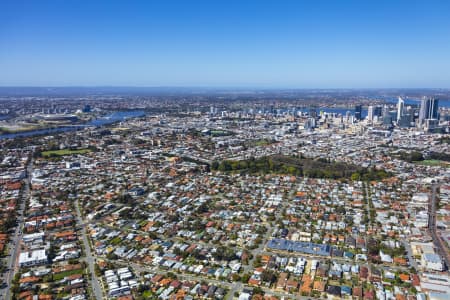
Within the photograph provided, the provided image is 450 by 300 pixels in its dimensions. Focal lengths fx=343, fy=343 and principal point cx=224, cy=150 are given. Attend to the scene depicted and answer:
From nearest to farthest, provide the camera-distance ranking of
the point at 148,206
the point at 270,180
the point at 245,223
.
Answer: the point at 245,223 → the point at 148,206 → the point at 270,180

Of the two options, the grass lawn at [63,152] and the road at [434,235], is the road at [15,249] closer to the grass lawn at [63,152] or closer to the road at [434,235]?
the grass lawn at [63,152]

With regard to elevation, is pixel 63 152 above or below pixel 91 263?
above

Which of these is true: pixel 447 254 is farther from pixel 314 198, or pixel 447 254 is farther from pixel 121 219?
pixel 121 219

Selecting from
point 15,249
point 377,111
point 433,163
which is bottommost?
point 15,249

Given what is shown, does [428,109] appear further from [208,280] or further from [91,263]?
[91,263]

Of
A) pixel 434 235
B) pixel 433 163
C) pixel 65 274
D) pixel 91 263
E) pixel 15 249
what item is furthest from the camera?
pixel 433 163

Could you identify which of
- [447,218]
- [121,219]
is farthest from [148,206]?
[447,218]

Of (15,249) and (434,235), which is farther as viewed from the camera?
(434,235)

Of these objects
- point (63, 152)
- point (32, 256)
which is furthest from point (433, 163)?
point (63, 152)

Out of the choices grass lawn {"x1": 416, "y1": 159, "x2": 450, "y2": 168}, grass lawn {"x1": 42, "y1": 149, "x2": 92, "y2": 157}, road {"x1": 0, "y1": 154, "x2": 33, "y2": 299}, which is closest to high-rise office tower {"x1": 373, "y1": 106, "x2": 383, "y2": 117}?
grass lawn {"x1": 416, "y1": 159, "x2": 450, "y2": 168}
